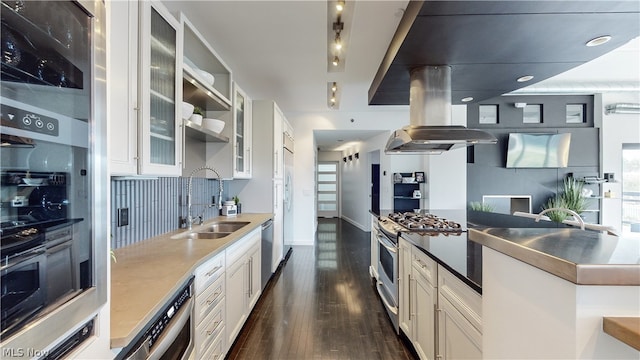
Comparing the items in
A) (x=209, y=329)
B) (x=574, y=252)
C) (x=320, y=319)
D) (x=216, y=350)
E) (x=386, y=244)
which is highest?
(x=574, y=252)

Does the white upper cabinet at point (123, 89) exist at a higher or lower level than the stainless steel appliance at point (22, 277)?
higher

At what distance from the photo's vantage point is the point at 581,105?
5852 millimetres

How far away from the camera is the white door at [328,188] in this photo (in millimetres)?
10422

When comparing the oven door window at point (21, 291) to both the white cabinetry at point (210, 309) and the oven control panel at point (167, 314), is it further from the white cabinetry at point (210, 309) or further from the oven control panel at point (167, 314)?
the white cabinetry at point (210, 309)

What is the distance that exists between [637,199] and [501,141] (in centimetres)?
303

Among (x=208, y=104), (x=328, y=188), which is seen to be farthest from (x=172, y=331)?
(x=328, y=188)

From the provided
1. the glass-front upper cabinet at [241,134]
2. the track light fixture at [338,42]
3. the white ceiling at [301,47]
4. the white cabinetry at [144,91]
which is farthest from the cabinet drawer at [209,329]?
the track light fixture at [338,42]

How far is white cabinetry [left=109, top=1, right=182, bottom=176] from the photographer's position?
133cm

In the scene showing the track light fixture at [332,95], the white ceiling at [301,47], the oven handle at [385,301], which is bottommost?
the oven handle at [385,301]

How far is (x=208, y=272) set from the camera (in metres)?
1.69

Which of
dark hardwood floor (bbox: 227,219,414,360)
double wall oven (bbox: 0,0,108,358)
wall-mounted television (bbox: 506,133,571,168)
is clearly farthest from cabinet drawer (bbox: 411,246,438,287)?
wall-mounted television (bbox: 506,133,571,168)

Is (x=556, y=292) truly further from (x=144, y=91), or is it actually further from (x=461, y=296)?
(x=144, y=91)

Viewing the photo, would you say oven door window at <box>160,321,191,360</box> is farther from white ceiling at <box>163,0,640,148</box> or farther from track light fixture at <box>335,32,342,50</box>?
track light fixture at <box>335,32,342,50</box>

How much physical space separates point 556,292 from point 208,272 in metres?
1.64
